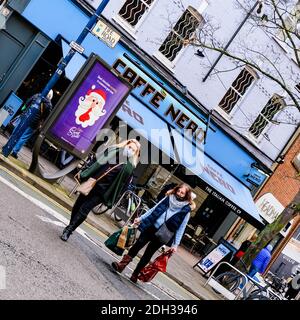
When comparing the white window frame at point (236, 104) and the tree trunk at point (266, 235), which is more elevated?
the white window frame at point (236, 104)

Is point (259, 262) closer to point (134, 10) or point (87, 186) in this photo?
point (134, 10)

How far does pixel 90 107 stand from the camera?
11.9 metres

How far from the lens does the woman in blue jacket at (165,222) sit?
8.52 m

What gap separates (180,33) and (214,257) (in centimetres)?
819

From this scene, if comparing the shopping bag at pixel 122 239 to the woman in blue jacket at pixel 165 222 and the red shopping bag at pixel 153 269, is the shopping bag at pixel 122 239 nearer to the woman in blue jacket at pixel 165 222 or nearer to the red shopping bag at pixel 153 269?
the woman in blue jacket at pixel 165 222

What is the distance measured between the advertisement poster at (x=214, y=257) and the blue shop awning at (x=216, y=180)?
3.23 metres

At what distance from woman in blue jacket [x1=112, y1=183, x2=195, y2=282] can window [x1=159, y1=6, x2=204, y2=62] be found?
38.7ft

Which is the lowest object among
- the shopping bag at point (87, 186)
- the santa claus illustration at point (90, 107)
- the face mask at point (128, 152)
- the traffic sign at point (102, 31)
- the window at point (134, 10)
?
the shopping bag at point (87, 186)

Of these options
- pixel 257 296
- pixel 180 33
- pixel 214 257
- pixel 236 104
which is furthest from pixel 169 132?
pixel 257 296

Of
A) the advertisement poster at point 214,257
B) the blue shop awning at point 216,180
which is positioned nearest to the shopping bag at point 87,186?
the advertisement poster at point 214,257

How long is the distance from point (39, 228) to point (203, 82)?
13.6 metres

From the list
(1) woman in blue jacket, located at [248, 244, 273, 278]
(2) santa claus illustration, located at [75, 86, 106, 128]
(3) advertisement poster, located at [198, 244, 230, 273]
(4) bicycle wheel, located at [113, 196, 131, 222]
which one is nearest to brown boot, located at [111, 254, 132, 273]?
(2) santa claus illustration, located at [75, 86, 106, 128]
